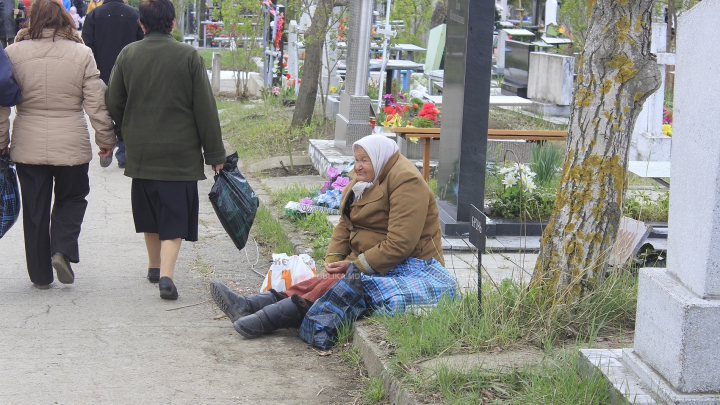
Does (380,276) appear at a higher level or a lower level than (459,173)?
lower

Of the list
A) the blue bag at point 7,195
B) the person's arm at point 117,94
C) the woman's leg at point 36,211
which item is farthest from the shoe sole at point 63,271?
the person's arm at point 117,94

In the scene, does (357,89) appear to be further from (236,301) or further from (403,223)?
(403,223)

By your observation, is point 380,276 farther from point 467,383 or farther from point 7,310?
point 7,310

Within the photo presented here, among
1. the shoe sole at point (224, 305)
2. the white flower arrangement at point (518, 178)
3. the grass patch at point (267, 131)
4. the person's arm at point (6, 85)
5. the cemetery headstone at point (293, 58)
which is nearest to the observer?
the shoe sole at point (224, 305)

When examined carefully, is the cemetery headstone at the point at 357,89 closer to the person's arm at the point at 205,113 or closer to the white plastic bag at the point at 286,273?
the person's arm at the point at 205,113

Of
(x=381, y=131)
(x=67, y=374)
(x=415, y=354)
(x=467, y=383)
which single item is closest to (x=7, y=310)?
(x=67, y=374)

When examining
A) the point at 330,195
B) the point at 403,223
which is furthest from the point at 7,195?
the point at 330,195

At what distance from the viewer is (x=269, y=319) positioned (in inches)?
185

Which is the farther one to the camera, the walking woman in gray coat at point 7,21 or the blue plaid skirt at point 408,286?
the walking woman in gray coat at point 7,21

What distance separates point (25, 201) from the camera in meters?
5.40

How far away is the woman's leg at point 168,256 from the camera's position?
538 centimetres

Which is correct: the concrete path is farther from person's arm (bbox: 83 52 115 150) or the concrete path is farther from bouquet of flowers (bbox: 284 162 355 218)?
person's arm (bbox: 83 52 115 150)

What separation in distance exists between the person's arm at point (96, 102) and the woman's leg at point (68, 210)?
24cm

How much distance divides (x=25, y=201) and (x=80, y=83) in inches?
31.8
